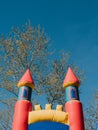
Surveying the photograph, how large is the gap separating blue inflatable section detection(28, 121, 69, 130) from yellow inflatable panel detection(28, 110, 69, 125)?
0.07m

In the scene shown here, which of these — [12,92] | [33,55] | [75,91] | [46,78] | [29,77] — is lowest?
[75,91]

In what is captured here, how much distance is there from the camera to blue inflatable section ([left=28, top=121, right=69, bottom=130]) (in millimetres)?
5461

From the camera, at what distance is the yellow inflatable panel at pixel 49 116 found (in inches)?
218

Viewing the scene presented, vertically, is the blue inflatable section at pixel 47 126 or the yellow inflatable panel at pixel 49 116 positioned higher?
the yellow inflatable panel at pixel 49 116

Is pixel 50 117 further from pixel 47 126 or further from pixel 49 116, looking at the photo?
pixel 47 126

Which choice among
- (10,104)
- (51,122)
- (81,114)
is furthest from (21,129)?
(10,104)

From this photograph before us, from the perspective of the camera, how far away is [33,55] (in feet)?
41.9

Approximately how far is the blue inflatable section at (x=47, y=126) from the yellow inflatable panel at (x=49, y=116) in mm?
73

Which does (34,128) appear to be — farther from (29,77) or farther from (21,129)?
(29,77)

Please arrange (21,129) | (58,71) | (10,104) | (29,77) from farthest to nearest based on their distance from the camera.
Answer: (58,71)
(10,104)
(29,77)
(21,129)

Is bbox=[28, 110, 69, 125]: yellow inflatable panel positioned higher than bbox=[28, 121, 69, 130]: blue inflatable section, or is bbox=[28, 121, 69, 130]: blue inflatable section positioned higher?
bbox=[28, 110, 69, 125]: yellow inflatable panel

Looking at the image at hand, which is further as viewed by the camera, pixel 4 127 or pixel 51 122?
pixel 4 127

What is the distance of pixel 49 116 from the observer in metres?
5.59

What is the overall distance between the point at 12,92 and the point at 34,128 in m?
7.04
